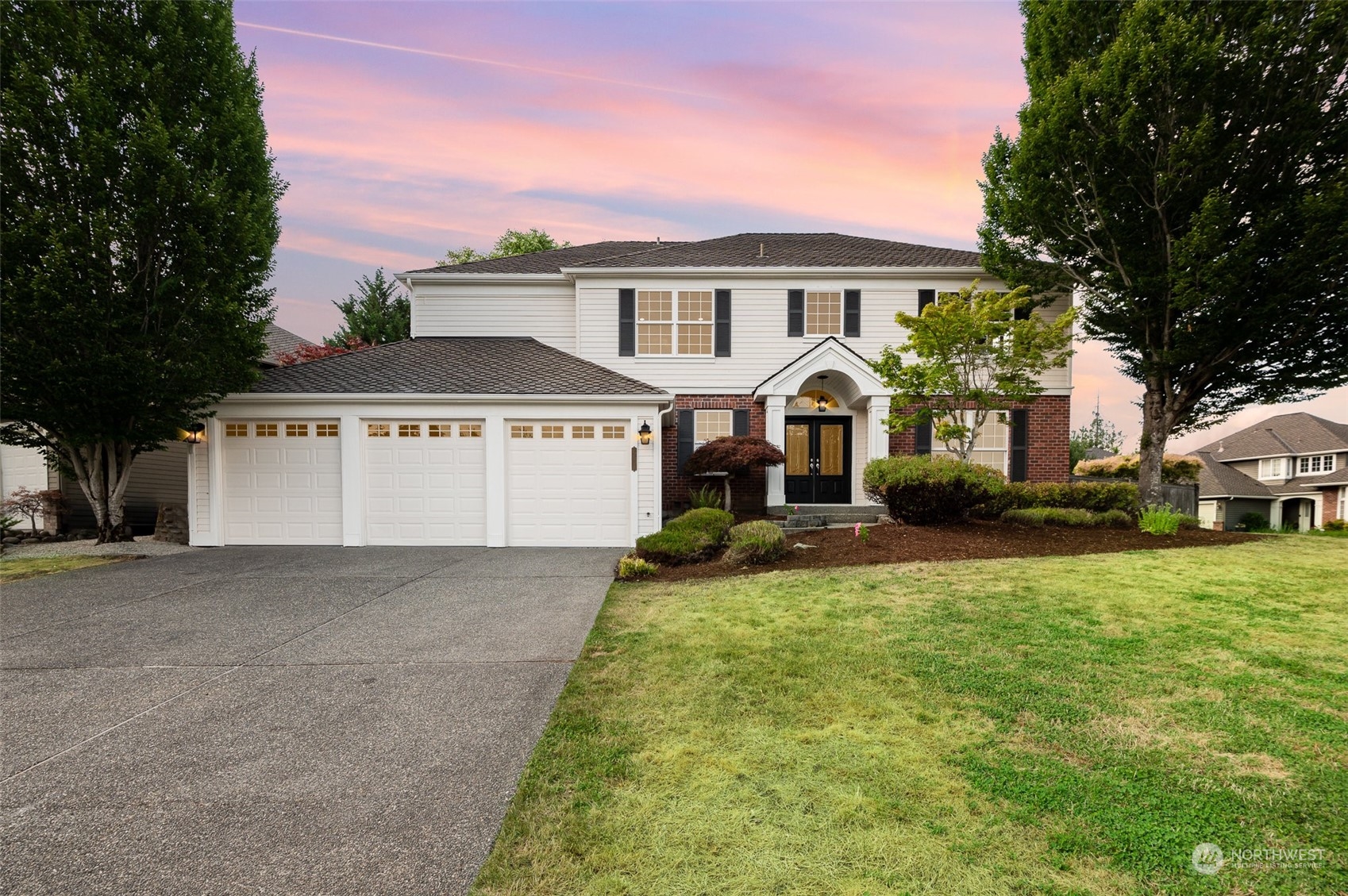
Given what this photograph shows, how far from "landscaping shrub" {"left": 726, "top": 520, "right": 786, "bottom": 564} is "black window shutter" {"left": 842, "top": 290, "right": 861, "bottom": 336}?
24.9ft

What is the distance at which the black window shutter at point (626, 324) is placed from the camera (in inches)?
568

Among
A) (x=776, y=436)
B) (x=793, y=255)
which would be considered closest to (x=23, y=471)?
(x=776, y=436)

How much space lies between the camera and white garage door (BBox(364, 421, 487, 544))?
36.3ft

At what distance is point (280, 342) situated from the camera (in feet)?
64.4

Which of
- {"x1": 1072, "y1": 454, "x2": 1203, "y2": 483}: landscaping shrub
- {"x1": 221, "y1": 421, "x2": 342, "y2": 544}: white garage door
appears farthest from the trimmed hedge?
{"x1": 221, "y1": 421, "x2": 342, "y2": 544}: white garage door

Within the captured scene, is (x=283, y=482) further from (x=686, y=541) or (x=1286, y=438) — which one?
(x=1286, y=438)

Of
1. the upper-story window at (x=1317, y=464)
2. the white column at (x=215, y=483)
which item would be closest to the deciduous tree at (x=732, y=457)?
the white column at (x=215, y=483)

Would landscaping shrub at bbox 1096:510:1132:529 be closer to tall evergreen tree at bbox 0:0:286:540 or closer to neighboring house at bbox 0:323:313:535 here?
tall evergreen tree at bbox 0:0:286:540

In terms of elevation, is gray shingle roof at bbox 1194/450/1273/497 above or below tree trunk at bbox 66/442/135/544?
below

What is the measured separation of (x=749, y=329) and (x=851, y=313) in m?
2.72

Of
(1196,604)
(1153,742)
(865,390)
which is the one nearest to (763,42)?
(865,390)

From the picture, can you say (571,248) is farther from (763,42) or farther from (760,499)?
(760,499)

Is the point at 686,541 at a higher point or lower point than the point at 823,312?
lower

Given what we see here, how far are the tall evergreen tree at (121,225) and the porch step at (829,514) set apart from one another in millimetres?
11198
